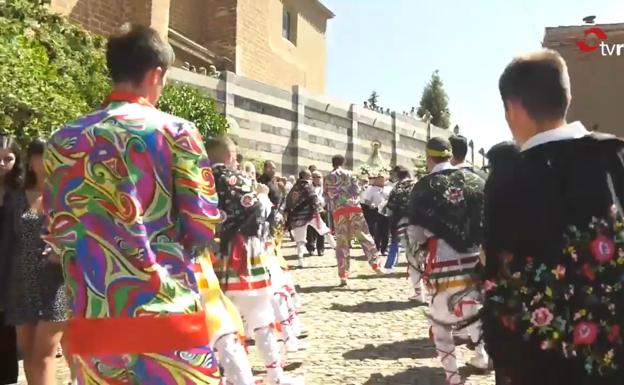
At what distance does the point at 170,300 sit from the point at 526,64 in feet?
5.28

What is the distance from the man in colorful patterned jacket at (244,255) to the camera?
16.0 ft

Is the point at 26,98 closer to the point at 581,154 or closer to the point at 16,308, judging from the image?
the point at 16,308

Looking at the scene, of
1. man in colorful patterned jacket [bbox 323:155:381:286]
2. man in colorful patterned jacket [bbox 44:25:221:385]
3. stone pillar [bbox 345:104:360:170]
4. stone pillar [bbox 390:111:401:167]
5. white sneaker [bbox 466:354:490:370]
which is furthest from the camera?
stone pillar [bbox 390:111:401:167]

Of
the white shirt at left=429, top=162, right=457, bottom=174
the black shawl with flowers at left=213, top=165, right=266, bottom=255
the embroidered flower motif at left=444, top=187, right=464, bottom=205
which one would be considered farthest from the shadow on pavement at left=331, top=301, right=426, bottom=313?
the black shawl with flowers at left=213, top=165, right=266, bottom=255

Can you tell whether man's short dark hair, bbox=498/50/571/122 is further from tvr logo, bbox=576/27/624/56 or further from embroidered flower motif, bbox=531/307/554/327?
tvr logo, bbox=576/27/624/56

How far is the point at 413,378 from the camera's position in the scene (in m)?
5.68

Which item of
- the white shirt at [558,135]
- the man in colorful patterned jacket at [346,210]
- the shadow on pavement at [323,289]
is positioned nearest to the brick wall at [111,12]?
the man in colorful patterned jacket at [346,210]

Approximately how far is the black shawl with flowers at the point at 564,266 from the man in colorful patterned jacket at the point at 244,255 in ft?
8.33

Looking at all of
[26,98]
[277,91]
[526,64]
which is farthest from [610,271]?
[277,91]

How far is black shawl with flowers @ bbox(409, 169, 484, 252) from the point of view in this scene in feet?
16.8

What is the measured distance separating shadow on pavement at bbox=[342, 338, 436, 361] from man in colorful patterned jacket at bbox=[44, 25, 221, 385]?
4226 mm

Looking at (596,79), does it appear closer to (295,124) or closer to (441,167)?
(295,124)

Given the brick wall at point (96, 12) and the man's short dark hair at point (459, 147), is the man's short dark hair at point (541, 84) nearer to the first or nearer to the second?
the man's short dark hair at point (459, 147)

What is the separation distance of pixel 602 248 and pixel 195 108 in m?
18.0
